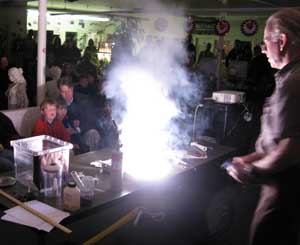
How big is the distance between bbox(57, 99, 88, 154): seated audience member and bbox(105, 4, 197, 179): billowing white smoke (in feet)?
1.52

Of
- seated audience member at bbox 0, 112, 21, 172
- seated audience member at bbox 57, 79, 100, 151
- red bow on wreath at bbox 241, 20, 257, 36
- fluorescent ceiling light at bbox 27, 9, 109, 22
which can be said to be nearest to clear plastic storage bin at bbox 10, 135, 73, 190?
seated audience member at bbox 0, 112, 21, 172

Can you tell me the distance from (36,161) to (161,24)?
530 centimetres

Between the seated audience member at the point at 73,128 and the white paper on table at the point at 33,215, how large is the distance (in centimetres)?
169

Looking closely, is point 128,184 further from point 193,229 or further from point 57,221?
point 193,229

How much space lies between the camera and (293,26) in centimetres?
161

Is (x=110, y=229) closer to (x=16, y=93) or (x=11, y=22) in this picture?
(x=16, y=93)

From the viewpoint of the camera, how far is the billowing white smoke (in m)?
2.59

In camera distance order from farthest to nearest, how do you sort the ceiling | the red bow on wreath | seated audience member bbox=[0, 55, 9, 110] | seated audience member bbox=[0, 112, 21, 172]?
the red bow on wreath < the ceiling < seated audience member bbox=[0, 55, 9, 110] < seated audience member bbox=[0, 112, 21, 172]

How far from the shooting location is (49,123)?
315 centimetres

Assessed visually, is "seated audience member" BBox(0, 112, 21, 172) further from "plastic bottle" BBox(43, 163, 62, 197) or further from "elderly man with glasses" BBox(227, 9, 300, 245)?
"elderly man with glasses" BBox(227, 9, 300, 245)

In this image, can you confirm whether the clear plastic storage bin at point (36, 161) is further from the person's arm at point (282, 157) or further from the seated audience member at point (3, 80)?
the seated audience member at point (3, 80)

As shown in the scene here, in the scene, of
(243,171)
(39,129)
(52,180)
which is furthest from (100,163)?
(243,171)

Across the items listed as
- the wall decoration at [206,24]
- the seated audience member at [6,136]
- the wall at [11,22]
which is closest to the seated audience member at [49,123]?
the seated audience member at [6,136]

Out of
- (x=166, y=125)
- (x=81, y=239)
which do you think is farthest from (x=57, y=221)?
(x=166, y=125)
